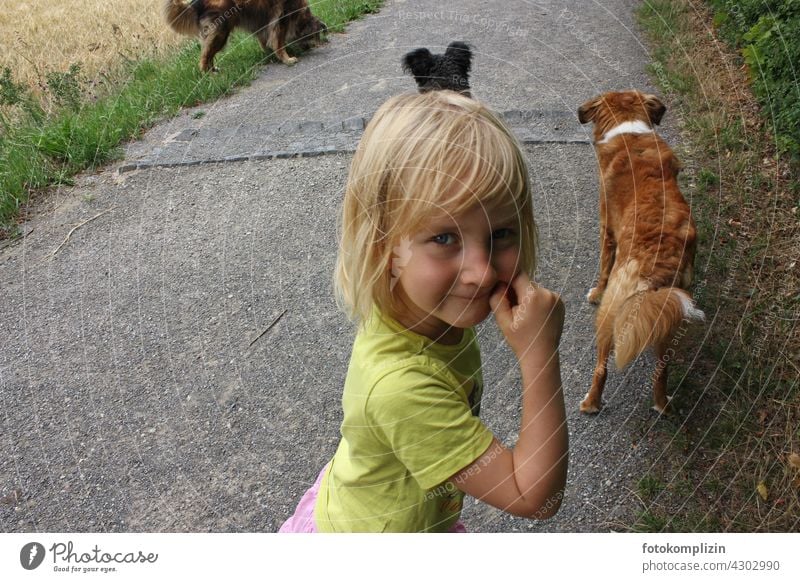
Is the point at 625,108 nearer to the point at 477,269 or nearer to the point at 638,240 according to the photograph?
the point at 638,240

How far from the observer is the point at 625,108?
171cm

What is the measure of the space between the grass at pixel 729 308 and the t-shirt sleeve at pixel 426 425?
580 mm

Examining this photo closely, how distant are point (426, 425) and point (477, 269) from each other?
0.18 meters

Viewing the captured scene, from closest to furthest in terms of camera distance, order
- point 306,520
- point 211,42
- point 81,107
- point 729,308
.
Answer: point 306,520 < point 729,308 < point 81,107 < point 211,42

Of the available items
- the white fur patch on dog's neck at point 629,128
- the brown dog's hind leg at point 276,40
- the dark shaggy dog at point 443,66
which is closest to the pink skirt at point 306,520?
the white fur patch on dog's neck at point 629,128

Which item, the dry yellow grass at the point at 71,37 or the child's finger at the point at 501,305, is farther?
the dry yellow grass at the point at 71,37

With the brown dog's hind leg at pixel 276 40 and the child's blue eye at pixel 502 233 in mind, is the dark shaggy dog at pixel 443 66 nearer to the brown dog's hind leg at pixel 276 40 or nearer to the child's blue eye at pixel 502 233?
the brown dog's hind leg at pixel 276 40

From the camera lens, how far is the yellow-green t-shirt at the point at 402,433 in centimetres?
68

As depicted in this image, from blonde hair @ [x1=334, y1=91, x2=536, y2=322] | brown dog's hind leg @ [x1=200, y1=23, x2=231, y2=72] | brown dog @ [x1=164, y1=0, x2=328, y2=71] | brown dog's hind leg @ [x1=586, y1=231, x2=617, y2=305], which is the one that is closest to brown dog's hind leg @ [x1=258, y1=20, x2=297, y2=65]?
brown dog @ [x1=164, y1=0, x2=328, y2=71]

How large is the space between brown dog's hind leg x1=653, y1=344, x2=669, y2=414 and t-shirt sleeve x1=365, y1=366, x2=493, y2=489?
89 cm

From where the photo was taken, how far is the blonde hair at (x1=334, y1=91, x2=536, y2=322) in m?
0.67

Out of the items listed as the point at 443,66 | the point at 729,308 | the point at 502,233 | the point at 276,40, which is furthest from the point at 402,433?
the point at 276,40
